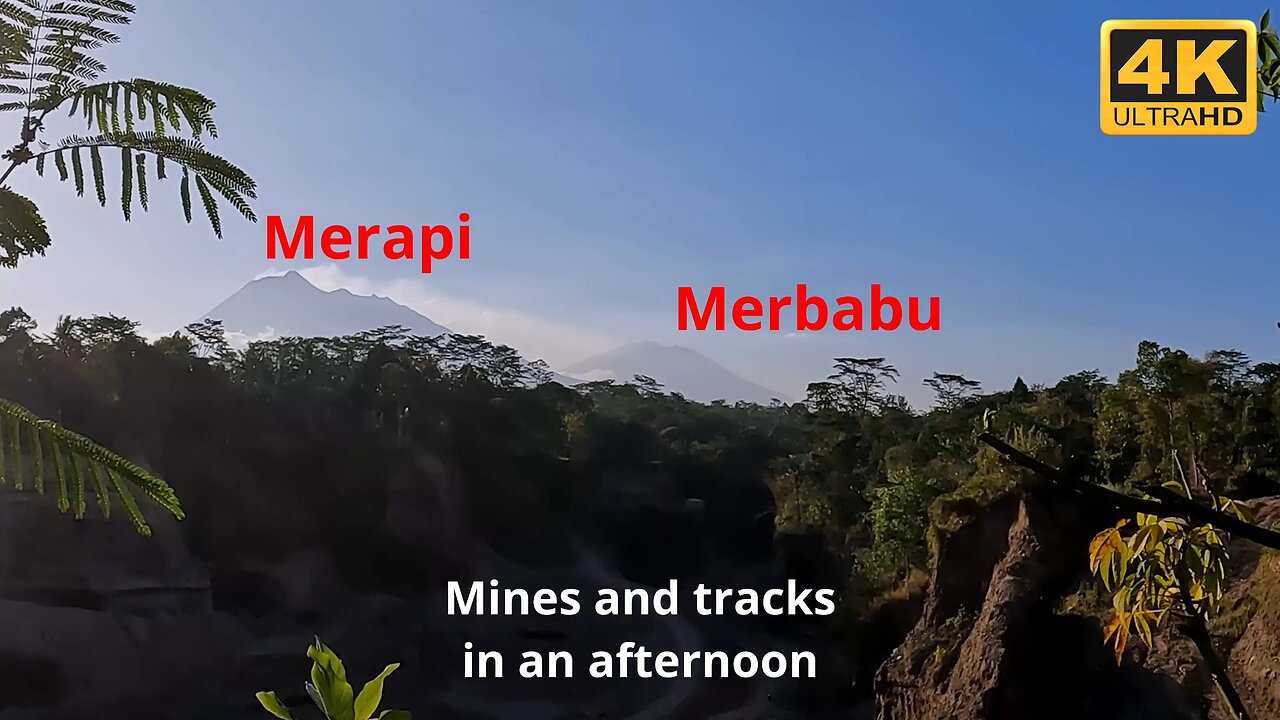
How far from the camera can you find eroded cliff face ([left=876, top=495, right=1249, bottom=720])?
4.50 m

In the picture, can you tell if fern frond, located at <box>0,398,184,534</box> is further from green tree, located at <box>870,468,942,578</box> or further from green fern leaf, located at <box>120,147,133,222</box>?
green tree, located at <box>870,468,942,578</box>

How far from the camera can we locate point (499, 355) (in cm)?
1307

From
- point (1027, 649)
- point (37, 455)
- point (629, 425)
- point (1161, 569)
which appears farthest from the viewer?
point (629, 425)

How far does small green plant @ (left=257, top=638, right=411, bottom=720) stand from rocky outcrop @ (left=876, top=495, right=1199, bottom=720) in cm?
492

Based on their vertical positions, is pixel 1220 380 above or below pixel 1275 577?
above

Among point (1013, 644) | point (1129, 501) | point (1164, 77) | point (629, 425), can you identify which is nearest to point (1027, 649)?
point (1013, 644)

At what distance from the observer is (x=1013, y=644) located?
568 centimetres

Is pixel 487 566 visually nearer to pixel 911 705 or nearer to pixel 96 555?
pixel 96 555

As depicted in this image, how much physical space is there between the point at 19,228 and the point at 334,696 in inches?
24.8

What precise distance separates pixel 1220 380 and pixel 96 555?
35.6 ft

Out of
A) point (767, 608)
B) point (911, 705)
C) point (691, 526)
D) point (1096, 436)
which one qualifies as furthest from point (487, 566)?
point (1096, 436)

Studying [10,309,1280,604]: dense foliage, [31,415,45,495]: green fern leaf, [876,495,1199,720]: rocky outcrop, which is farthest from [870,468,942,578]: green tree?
[31,415,45,495]: green fern leaf

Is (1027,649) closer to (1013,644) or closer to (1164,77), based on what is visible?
(1013,644)

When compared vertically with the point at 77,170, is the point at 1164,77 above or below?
above
